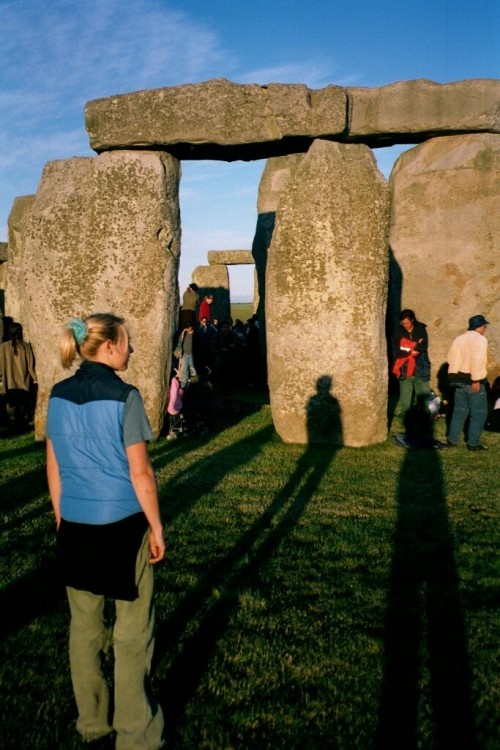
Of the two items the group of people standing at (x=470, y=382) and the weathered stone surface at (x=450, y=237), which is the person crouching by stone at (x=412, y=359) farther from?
the weathered stone surface at (x=450, y=237)

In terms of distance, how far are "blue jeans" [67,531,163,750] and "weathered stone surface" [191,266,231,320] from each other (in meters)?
18.6

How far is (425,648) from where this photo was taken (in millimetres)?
2879

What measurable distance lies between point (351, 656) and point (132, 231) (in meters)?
5.49

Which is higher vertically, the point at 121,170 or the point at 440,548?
the point at 121,170

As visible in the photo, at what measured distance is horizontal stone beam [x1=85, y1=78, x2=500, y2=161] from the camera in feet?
22.4

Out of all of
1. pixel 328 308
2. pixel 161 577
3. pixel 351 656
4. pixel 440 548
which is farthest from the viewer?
pixel 328 308

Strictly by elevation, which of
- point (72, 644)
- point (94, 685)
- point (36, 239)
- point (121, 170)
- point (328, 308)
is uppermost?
point (121, 170)

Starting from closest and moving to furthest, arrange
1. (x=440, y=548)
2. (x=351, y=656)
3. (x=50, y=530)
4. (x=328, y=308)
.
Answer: (x=351, y=656) → (x=440, y=548) → (x=50, y=530) → (x=328, y=308)

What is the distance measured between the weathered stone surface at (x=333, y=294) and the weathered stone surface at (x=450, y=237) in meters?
Answer: 3.11

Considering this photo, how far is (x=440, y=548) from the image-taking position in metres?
4.09

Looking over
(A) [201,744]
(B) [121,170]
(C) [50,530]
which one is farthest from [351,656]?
(B) [121,170]

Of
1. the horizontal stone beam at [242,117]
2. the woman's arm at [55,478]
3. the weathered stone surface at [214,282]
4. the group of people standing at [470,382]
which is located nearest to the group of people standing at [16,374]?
the horizontal stone beam at [242,117]

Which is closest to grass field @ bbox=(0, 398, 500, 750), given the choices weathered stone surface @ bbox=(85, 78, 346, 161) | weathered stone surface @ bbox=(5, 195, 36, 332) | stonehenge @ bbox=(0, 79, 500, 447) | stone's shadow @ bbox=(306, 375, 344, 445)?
stone's shadow @ bbox=(306, 375, 344, 445)

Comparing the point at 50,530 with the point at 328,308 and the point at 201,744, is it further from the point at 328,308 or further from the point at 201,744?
the point at 328,308
